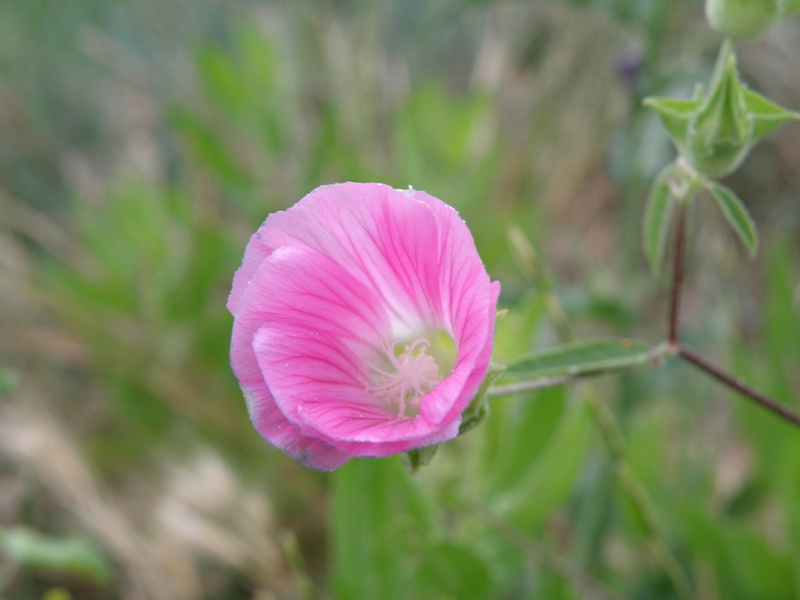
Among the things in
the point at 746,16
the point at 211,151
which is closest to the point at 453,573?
the point at 746,16

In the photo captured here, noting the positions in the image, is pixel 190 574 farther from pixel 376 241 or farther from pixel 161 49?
pixel 161 49

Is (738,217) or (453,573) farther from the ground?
(738,217)

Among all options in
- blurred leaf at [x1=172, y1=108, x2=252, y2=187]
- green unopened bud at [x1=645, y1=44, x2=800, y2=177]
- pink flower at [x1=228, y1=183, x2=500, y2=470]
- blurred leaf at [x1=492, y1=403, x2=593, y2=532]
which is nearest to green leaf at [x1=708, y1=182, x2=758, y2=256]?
green unopened bud at [x1=645, y1=44, x2=800, y2=177]

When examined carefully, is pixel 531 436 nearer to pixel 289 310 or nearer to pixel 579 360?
pixel 579 360

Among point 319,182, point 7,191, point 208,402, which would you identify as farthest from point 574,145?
point 7,191

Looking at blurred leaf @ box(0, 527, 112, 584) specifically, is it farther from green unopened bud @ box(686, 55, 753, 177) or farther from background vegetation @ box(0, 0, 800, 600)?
green unopened bud @ box(686, 55, 753, 177)
